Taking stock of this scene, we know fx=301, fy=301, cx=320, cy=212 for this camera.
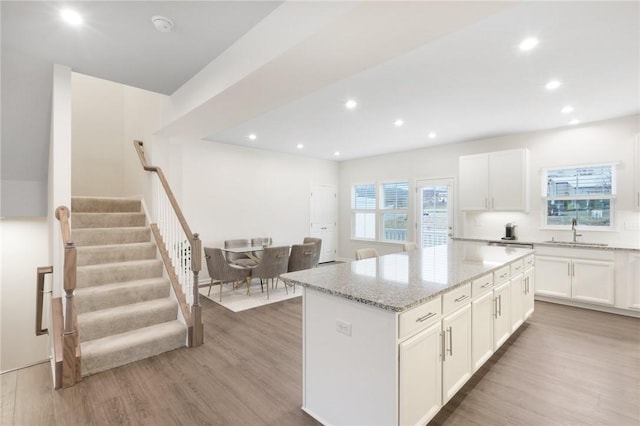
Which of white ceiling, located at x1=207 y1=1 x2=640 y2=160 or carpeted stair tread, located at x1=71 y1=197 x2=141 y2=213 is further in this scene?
carpeted stair tread, located at x1=71 y1=197 x2=141 y2=213

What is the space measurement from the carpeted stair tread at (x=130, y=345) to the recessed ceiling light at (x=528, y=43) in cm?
421

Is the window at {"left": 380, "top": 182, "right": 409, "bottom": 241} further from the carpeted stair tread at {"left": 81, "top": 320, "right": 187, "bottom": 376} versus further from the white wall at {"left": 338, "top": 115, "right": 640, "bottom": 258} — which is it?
the carpeted stair tread at {"left": 81, "top": 320, "right": 187, "bottom": 376}

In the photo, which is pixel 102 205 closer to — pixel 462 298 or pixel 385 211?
pixel 462 298

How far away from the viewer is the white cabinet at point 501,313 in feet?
9.01

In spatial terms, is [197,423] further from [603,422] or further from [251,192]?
[251,192]

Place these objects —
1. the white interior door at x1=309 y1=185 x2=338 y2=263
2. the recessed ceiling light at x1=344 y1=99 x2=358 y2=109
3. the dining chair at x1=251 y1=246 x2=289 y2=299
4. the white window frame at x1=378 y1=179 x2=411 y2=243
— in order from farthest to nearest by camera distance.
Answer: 1. the white interior door at x1=309 y1=185 x2=338 y2=263
2. the white window frame at x1=378 y1=179 x2=411 y2=243
3. the dining chair at x1=251 y1=246 x2=289 y2=299
4. the recessed ceiling light at x1=344 y1=99 x2=358 y2=109

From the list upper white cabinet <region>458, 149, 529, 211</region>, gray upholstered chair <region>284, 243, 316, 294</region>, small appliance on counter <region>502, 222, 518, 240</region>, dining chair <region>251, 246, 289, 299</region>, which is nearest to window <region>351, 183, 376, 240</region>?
upper white cabinet <region>458, 149, 529, 211</region>

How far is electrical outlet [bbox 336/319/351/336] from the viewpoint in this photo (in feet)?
6.10

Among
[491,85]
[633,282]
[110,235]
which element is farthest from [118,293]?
[633,282]

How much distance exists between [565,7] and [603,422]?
2853 mm

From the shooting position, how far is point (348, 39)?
1948mm

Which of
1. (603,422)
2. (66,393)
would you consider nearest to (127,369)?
(66,393)

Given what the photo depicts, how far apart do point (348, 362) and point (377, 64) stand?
2.12 m

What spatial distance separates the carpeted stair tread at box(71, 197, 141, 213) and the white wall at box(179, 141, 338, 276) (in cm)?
102
